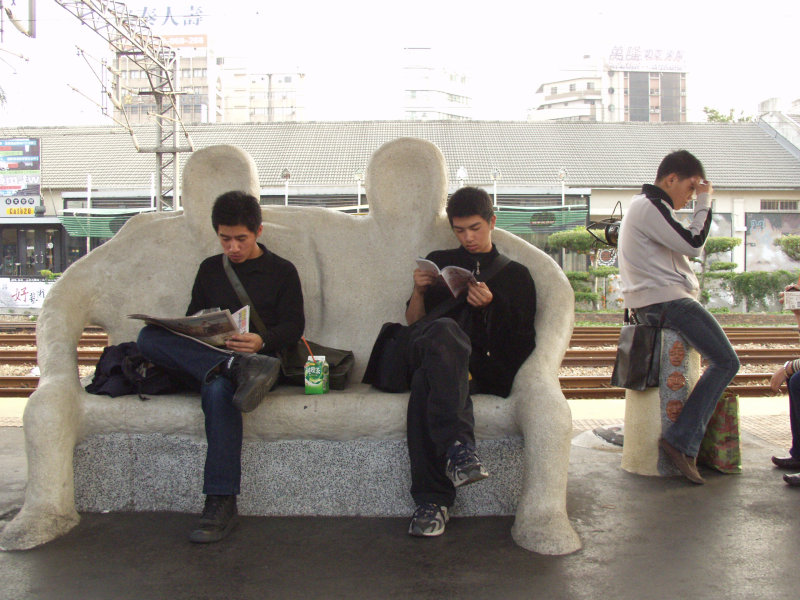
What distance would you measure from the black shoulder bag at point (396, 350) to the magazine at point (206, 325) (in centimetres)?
70

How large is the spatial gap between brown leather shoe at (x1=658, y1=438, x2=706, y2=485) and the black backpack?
2.56 m

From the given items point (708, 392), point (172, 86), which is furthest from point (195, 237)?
point (172, 86)

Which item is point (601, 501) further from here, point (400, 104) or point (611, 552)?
point (400, 104)

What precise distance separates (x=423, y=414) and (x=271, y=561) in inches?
34.1

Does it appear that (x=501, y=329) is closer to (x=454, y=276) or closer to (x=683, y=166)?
(x=454, y=276)

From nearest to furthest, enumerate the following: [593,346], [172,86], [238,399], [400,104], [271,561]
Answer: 1. [271,561]
2. [238,399]
3. [593,346]
4. [172,86]
5. [400,104]

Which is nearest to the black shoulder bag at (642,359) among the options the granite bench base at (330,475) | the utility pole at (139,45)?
the granite bench base at (330,475)

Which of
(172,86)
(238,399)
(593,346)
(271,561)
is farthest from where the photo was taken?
(172,86)

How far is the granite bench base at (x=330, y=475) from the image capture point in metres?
3.52

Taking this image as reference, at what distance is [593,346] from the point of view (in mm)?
11219

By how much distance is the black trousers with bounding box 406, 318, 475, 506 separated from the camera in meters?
3.18

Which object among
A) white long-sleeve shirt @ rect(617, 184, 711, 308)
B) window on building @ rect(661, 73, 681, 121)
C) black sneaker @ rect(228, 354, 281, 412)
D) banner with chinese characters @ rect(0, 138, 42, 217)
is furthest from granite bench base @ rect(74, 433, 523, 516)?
window on building @ rect(661, 73, 681, 121)

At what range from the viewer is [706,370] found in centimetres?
405

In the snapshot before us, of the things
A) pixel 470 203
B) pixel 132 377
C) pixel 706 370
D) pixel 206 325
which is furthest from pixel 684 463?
pixel 132 377
